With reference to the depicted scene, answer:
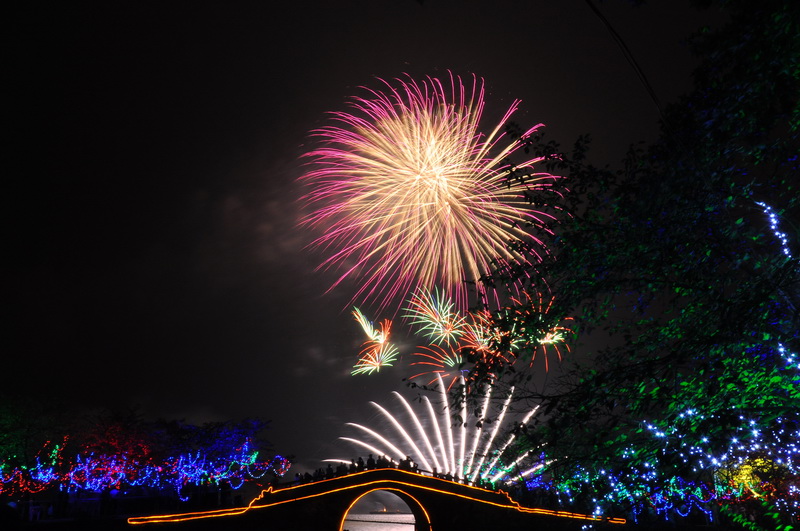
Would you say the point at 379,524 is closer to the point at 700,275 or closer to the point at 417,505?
the point at 417,505

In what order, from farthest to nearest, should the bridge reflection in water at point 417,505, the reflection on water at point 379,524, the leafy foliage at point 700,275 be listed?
the reflection on water at point 379,524 < the bridge reflection in water at point 417,505 < the leafy foliage at point 700,275

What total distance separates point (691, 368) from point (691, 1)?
5104 mm

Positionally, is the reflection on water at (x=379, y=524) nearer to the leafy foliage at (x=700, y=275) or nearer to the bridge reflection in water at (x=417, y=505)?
the bridge reflection in water at (x=417, y=505)

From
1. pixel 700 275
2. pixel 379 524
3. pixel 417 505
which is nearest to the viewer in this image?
pixel 700 275

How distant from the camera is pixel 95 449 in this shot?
41.5 m

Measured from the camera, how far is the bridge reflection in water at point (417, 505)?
2383 centimetres

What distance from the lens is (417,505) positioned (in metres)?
27.0

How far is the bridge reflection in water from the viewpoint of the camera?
23.8m

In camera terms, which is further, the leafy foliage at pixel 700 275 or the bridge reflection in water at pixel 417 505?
the bridge reflection in water at pixel 417 505

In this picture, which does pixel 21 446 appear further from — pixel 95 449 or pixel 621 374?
pixel 621 374

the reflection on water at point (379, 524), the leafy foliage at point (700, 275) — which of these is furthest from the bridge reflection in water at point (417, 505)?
the leafy foliage at point (700, 275)

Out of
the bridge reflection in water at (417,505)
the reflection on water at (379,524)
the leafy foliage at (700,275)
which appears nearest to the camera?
the leafy foliage at (700,275)

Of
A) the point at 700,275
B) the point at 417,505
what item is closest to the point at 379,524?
the point at 417,505

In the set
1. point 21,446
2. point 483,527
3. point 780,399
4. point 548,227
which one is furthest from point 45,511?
point 780,399
